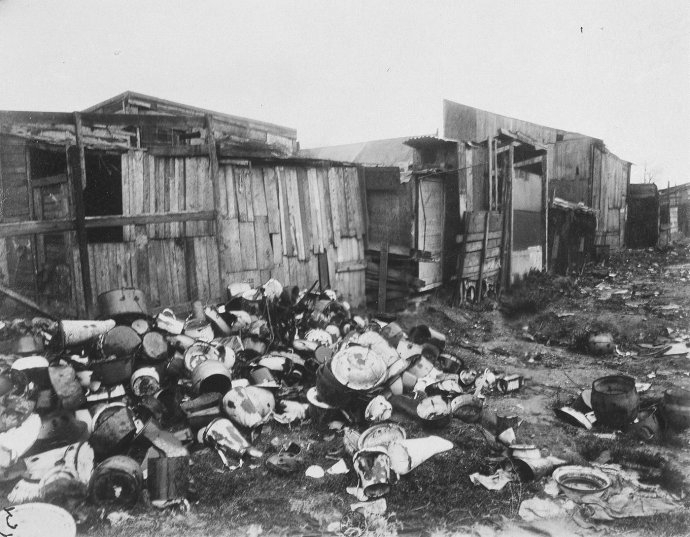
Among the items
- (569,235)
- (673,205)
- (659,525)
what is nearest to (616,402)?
(659,525)

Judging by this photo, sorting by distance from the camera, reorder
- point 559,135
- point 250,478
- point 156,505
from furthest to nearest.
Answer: point 559,135
point 250,478
point 156,505

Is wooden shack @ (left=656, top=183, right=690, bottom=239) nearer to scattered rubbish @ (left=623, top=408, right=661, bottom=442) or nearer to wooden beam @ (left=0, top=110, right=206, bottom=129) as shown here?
scattered rubbish @ (left=623, top=408, right=661, bottom=442)

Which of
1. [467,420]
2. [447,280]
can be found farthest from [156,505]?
[447,280]

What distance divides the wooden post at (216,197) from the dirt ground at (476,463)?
9.94 ft

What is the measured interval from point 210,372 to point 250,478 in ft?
3.97

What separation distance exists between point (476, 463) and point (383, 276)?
5426 mm

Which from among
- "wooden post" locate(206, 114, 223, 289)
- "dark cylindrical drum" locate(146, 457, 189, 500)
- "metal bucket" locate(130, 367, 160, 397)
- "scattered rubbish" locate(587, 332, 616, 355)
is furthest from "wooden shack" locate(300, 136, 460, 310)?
"dark cylindrical drum" locate(146, 457, 189, 500)

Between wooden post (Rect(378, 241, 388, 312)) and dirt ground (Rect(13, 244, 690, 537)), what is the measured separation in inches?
38.3

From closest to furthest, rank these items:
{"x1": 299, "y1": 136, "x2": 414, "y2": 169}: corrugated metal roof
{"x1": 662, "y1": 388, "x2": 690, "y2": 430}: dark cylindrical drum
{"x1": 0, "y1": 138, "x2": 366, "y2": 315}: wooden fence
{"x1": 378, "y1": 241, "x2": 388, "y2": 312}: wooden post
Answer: {"x1": 662, "y1": 388, "x2": 690, "y2": 430}: dark cylindrical drum < {"x1": 0, "y1": 138, "x2": 366, "y2": 315}: wooden fence < {"x1": 378, "y1": 241, "x2": 388, "y2": 312}: wooden post < {"x1": 299, "y1": 136, "x2": 414, "y2": 169}: corrugated metal roof

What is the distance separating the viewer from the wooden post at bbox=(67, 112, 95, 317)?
19.0ft

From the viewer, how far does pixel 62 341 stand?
194 inches

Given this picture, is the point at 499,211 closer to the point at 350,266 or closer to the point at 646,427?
the point at 350,266

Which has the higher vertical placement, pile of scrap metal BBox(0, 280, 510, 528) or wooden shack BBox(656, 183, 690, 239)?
wooden shack BBox(656, 183, 690, 239)

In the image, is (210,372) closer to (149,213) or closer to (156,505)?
(156,505)
